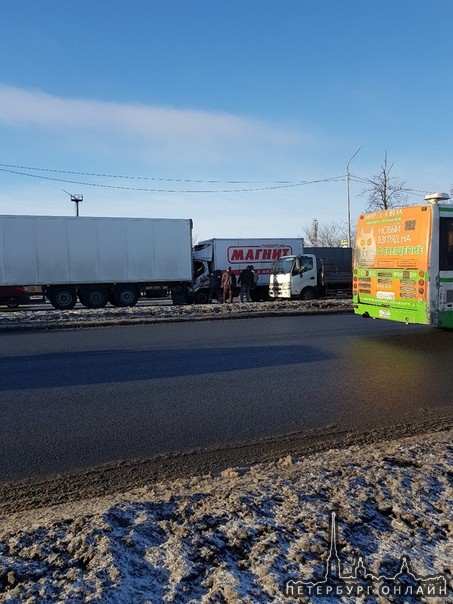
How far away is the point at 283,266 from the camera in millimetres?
22844

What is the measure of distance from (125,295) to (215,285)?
15.8 feet

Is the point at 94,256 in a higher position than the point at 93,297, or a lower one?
higher

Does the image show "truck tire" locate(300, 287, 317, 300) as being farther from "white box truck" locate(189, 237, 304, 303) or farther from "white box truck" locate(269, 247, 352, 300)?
"white box truck" locate(189, 237, 304, 303)

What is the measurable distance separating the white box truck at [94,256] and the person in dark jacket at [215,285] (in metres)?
1.83

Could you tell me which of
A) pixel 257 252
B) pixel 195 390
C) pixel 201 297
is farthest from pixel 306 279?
pixel 195 390

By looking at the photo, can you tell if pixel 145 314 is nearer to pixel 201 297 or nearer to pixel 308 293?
pixel 308 293

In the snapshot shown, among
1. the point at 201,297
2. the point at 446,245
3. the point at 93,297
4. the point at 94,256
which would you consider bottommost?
the point at 201,297

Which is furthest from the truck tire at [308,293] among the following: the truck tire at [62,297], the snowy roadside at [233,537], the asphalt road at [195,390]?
the snowy roadside at [233,537]

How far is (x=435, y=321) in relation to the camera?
9.53 meters

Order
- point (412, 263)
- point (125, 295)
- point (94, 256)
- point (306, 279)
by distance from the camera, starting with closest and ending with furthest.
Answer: point (412, 263)
point (94, 256)
point (306, 279)
point (125, 295)

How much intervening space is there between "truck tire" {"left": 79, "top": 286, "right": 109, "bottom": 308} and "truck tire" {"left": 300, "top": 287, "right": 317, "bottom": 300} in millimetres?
8824

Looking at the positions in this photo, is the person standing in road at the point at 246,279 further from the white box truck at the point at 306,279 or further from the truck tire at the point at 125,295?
the truck tire at the point at 125,295

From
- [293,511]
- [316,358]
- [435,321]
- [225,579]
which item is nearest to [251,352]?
[316,358]

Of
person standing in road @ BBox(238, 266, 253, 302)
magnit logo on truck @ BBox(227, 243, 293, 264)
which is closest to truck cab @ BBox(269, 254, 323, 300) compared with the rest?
person standing in road @ BBox(238, 266, 253, 302)
